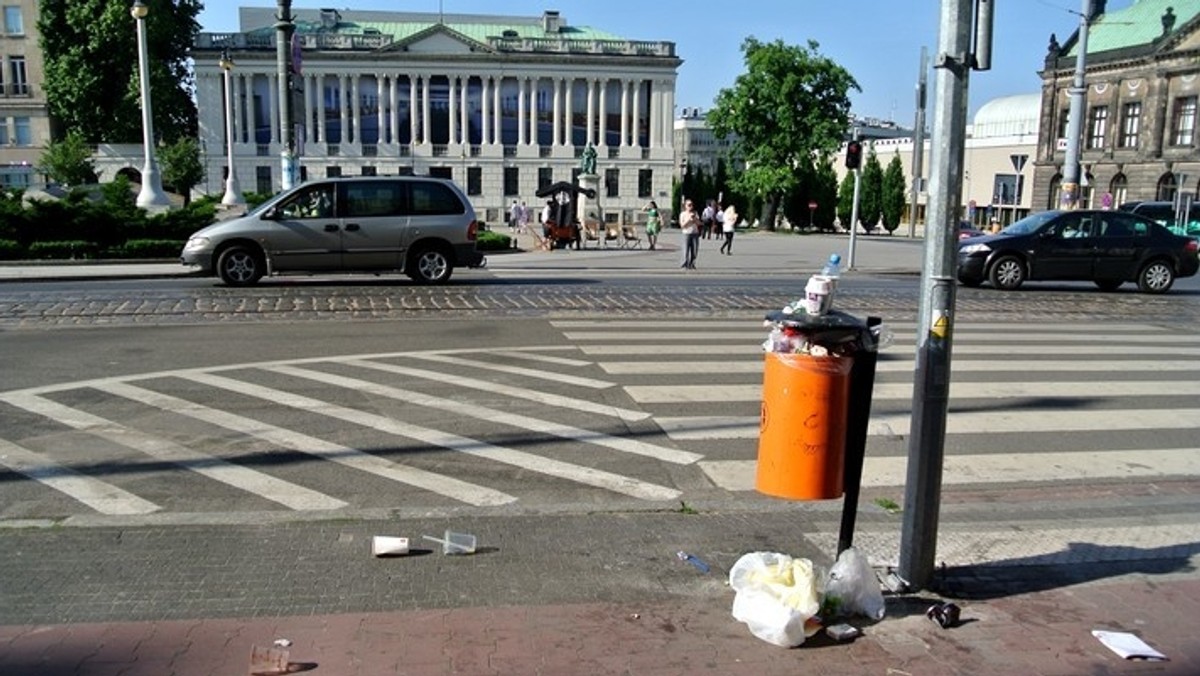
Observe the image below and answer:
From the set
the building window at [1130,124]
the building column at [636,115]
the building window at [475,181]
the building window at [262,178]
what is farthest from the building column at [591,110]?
the building window at [1130,124]

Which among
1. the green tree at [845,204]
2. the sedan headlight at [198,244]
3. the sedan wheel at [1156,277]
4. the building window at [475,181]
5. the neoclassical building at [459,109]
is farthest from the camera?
the building window at [475,181]

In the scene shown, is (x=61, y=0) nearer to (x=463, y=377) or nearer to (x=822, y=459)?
(x=463, y=377)

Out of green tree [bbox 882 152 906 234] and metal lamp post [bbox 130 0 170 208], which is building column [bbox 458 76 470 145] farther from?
metal lamp post [bbox 130 0 170 208]

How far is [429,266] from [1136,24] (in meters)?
69.6

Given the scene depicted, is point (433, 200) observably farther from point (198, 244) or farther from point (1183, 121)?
point (1183, 121)

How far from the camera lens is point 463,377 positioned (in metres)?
9.26

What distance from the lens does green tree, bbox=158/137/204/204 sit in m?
67.6

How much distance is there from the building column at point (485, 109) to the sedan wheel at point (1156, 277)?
74729mm

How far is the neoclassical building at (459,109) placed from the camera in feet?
284

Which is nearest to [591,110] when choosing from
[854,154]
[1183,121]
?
[1183,121]

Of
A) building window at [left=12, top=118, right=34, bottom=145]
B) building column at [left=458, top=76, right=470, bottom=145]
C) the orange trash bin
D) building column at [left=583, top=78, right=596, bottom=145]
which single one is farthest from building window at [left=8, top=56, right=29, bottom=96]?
the orange trash bin

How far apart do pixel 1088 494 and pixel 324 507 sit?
15.5 ft

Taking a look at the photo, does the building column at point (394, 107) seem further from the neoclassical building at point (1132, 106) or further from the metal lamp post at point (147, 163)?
the metal lamp post at point (147, 163)

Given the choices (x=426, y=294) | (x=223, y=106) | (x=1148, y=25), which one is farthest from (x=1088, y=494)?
(x=223, y=106)
